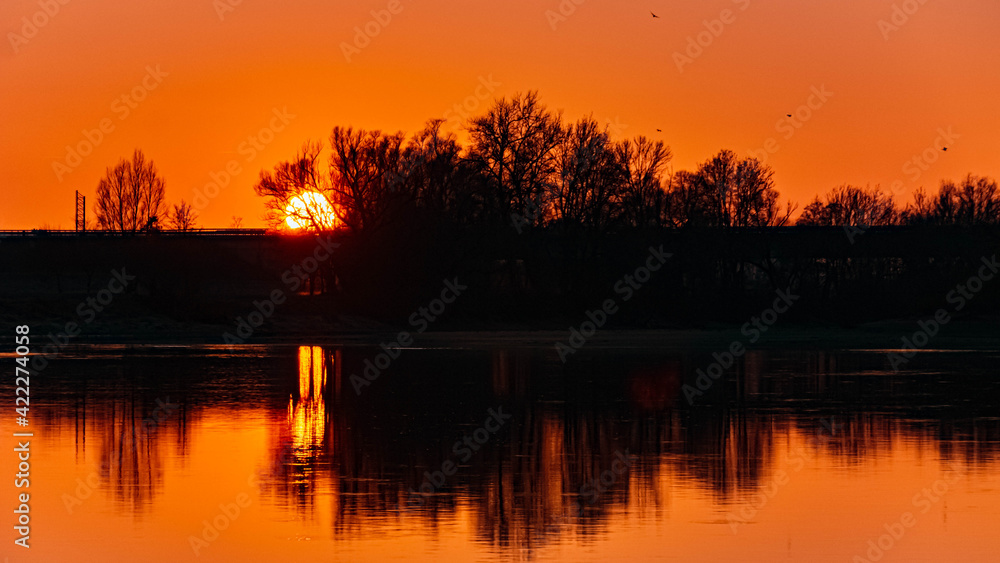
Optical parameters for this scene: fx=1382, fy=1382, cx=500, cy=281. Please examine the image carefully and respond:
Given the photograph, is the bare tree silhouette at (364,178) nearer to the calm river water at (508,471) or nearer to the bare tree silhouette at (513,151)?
the bare tree silhouette at (513,151)

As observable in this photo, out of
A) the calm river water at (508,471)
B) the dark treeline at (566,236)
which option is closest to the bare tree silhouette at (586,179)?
the dark treeline at (566,236)

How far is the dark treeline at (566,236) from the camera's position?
263ft

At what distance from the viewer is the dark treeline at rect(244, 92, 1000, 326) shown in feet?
263

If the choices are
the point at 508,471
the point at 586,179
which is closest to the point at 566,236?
the point at 586,179

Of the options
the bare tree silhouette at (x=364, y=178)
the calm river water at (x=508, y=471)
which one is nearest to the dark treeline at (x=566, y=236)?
the bare tree silhouette at (x=364, y=178)

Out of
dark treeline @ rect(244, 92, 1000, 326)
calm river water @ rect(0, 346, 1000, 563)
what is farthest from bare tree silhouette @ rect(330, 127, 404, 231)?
calm river water @ rect(0, 346, 1000, 563)

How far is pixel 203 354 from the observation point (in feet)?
157

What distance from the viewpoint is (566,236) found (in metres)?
88.4

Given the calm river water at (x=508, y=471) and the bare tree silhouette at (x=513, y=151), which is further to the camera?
the bare tree silhouette at (x=513, y=151)

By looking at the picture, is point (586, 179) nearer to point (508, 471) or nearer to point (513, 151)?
point (513, 151)

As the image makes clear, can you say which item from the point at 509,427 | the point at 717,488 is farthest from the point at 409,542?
the point at 509,427

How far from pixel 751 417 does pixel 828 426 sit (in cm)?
180

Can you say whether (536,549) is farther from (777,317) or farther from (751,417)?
(777,317)

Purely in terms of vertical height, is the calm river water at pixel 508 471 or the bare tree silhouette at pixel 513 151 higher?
the bare tree silhouette at pixel 513 151
